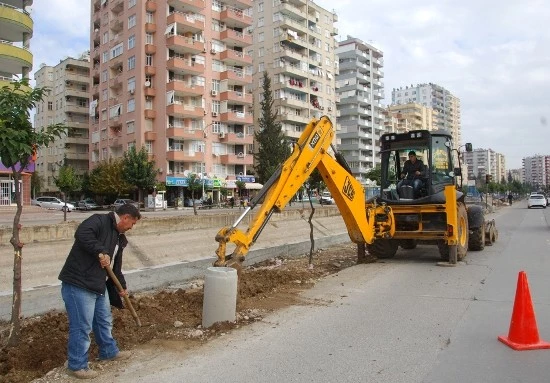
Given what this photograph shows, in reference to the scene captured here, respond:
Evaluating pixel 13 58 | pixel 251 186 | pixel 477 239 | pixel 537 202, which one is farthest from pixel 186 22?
pixel 477 239

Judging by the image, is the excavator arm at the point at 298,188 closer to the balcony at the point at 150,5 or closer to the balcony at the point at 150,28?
the balcony at the point at 150,28

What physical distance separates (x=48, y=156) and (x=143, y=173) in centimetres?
4328

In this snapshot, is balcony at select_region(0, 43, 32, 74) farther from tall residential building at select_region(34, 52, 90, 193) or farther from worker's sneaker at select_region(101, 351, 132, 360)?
tall residential building at select_region(34, 52, 90, 193)

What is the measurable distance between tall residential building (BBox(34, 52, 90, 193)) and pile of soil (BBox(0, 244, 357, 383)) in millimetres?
75582

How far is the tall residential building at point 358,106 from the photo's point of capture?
101875mm

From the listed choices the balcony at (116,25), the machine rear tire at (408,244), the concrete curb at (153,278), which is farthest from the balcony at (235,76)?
the machine rear tire at (408,244)

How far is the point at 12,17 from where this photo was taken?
3528 cm

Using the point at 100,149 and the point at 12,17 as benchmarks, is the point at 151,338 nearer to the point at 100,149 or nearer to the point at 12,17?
the point at 12,17

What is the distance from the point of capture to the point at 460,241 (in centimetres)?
1253

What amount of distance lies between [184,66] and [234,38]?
10.5 metres

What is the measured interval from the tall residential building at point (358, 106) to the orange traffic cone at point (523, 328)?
9467 cm

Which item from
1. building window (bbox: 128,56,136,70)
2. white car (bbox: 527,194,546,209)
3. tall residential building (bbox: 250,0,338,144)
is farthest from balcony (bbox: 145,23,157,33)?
white car (bbox: 527,194,546,209)

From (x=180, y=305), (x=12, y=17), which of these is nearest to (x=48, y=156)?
(x=12, y=17)

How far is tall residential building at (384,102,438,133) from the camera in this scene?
424ft
